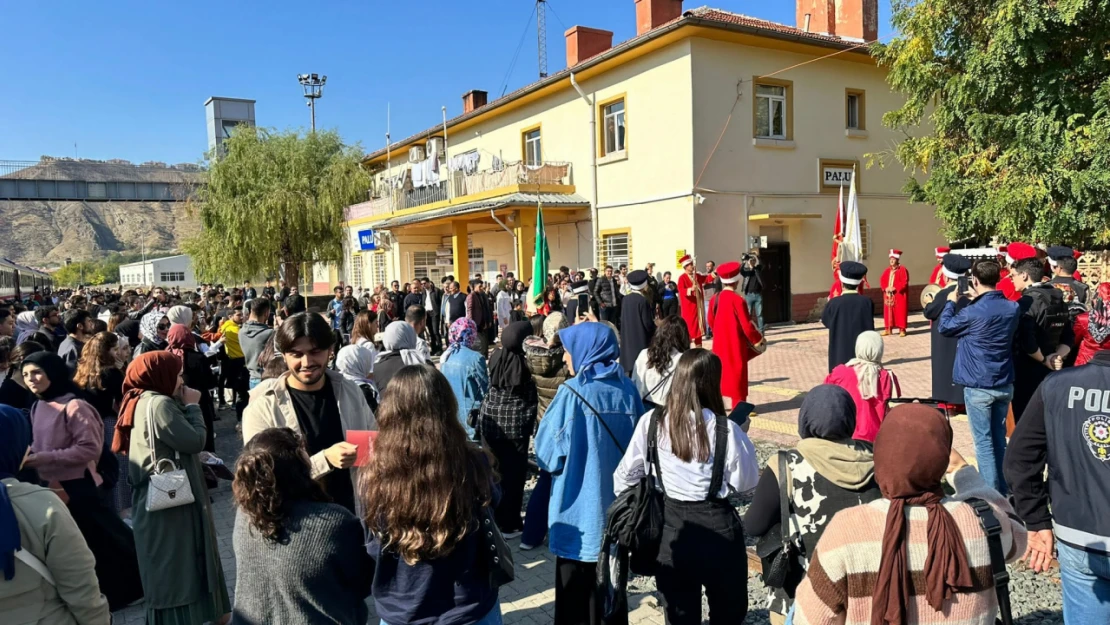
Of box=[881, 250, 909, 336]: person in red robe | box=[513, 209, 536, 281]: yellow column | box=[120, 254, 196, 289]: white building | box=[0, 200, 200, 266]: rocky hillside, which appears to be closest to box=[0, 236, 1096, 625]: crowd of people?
box=[881, 250, 909, 336]: person in red robe

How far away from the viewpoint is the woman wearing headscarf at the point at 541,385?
4867mm

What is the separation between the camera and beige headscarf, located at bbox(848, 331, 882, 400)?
4141 mm

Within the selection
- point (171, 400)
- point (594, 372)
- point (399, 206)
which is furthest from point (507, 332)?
point (399, 206)

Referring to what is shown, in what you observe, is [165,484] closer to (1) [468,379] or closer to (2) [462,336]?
(1) [468,379]

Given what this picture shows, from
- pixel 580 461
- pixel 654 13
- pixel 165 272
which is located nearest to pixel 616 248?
pixel 654 13

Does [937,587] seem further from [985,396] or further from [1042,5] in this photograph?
[1042,5]

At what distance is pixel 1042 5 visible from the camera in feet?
39.3

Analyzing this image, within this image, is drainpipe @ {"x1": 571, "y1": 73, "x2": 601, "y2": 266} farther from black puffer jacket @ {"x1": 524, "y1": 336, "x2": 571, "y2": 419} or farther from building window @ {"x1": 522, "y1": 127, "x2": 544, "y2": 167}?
black puffer jacket @ {"x1": 524, "y1": 336, "x2": 571, "y2": 419}

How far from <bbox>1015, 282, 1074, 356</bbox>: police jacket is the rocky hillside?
438ft

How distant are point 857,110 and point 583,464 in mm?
18954

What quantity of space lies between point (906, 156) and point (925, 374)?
7.08 m

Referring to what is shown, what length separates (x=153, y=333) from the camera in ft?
23.7

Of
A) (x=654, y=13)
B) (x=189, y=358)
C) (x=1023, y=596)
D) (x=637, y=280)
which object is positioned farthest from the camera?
(x=654, y=13)

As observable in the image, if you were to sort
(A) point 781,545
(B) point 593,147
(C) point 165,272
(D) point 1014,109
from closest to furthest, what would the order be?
(A) point 781,545
(D) point 1014,109
(B) point 593,147
(C) point 165,272
